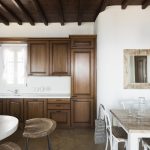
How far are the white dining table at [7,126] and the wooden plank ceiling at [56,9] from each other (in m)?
2.66

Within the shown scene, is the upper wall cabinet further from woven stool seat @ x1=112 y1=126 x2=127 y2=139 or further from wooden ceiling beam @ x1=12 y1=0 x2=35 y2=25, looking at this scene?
woven stool seat @ x1=112 y1=126 x2=127 y2=139

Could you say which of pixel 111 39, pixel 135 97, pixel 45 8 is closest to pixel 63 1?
pixel 45 8

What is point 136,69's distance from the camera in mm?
4445

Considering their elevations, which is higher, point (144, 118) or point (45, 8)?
point (45, 8)

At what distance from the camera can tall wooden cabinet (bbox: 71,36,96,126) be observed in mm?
4766

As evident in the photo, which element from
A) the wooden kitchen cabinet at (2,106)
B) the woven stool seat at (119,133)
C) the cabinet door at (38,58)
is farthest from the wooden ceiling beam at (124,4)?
the wooden kitchen cabinet at (2,106)

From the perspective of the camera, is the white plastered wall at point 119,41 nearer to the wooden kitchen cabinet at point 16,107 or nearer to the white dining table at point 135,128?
the white dining table at point 135,128

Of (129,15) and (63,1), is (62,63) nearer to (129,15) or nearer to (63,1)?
(63,1)

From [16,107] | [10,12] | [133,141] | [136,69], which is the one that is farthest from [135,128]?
[10,12]

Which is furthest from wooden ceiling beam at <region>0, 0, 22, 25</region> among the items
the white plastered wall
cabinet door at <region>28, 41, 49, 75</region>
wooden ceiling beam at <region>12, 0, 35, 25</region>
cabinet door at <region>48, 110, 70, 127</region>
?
cabinet door at <region>48, 110, 70, 127</region>

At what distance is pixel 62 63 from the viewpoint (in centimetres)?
496

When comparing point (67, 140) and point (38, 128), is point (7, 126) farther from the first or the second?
point (67, 140)

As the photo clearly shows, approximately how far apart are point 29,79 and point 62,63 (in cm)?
114

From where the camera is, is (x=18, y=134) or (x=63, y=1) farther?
(x=18, y=134)
